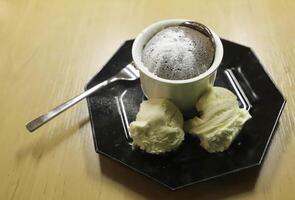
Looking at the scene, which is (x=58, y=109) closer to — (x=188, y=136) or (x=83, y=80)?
(x=83, y=80)

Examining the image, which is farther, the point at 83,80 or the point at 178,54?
the point at 83,80

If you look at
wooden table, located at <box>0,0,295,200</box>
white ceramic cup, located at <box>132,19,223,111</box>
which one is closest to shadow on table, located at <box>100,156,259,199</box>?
wooden table, located at <box>0,0,295,200</box>

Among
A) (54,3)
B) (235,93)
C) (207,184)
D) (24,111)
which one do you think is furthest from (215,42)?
(54,3)

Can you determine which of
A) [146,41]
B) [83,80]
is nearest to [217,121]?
[146,41]

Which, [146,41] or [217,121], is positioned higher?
[146,41]

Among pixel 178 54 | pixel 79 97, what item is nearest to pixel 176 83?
pixel 178 54

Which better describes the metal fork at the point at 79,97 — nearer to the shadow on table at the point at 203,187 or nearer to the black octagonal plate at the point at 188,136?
the black octagonal plate at the point at 188,136
